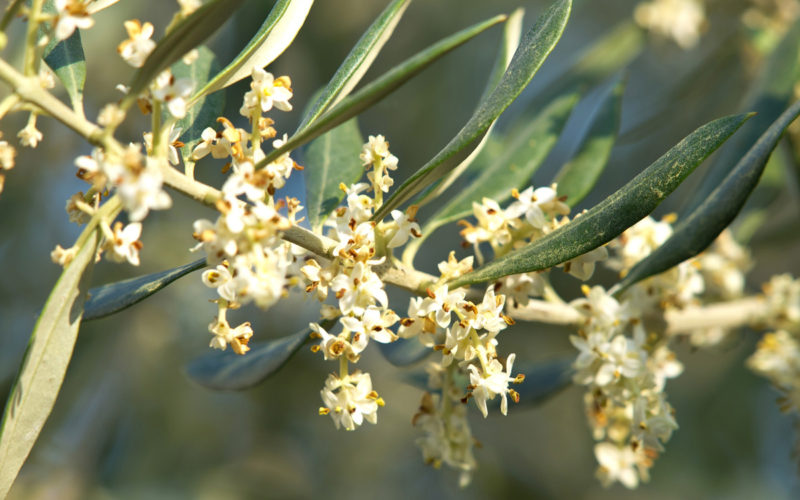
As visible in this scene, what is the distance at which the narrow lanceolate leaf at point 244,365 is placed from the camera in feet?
5.28

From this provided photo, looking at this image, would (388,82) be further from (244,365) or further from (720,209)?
(244,365)

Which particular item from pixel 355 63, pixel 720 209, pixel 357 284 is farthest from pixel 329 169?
pixel 720 209

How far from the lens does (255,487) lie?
3918 mm

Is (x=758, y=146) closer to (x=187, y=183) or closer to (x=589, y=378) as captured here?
(x=589, y=378)

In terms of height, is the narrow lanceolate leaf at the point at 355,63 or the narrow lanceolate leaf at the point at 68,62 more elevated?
the narrow lanceolate leaf at the point at 68,62

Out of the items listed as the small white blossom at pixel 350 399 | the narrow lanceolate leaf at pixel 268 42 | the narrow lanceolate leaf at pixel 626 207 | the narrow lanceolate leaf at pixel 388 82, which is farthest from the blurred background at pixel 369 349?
the narrow lanceolate leaf at pixel 388 82

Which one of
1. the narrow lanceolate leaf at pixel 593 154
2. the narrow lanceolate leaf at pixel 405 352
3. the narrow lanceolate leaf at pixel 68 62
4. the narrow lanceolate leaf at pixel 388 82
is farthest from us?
the narrow lanceolate leaf at pixel 593 154

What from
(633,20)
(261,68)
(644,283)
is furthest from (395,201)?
(633,20)

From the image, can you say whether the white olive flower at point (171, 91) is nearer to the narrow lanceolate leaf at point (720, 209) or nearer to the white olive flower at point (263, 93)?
the white olive flower at point (263, 93)

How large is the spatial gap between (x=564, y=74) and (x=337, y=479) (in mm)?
3198

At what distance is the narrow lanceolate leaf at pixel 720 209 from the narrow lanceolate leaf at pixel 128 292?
3.12 ft

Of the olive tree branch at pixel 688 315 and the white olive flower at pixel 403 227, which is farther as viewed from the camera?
the olive tree branch at pixel 688 315

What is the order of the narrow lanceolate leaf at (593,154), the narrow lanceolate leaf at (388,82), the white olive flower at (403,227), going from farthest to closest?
the narrow lanceolate leaf at (593,154)
the white olive flower at (403,227)
the narrow lanceolate leaf at (388,82)

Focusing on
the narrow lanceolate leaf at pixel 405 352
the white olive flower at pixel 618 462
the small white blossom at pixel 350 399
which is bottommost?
the white olive flower at pixel 618 462
